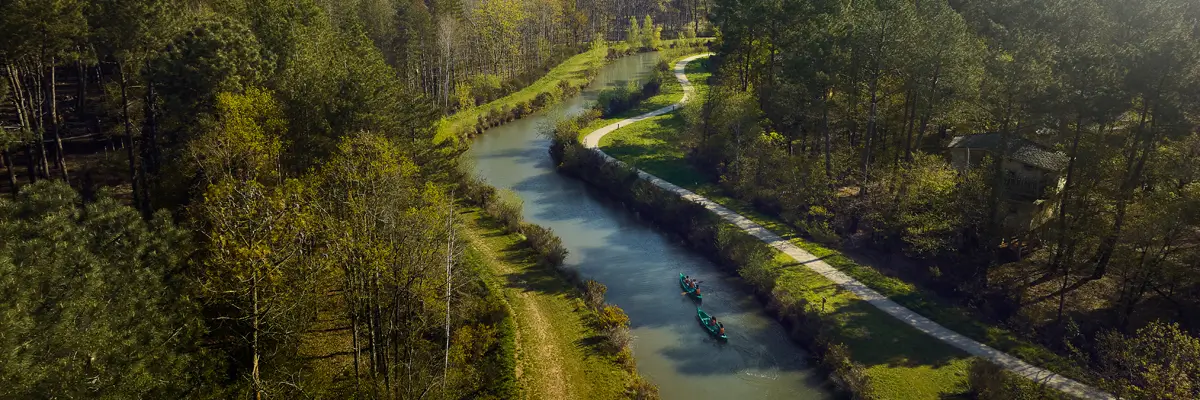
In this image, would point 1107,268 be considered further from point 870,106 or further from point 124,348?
point 124,348

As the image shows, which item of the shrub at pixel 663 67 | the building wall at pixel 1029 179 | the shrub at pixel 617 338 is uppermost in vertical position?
the shrub at pixel 663 67

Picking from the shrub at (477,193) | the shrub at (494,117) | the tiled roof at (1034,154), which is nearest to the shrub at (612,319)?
the shrub at (477,193)

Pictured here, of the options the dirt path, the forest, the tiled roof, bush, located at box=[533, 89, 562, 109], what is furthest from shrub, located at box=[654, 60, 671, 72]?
the dirt path

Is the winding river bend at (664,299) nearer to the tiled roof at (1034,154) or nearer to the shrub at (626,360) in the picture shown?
the shrub at (626,360)

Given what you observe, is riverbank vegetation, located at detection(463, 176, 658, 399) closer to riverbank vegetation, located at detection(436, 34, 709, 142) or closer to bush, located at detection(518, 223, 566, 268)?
bush, located at detection(518, 223, 566, 268)

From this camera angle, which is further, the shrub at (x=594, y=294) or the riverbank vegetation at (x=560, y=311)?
the shrub at (x=594, y=294)

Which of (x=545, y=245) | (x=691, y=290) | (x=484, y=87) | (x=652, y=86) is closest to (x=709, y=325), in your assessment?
(x=691, y=290)

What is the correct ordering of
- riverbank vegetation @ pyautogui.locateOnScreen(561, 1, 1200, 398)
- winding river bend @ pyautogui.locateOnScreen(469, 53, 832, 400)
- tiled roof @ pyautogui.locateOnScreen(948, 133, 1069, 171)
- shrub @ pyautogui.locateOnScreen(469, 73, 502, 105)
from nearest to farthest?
1. riverbank vegetation @ pyautogui.locateOnScreen(561, 1, 1200, 398)
2. winding river bend @ pyautogui.locateOnScreen(469, 53, 832, 400)
3. tiled roof @ pyautogui.locateOnScreen(948, 133, 1069, 171)
4. shrub @ pyautogui.locateOnScreen(469, 73, 502, 105)

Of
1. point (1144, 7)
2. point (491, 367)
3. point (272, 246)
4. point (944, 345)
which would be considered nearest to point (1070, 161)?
point (1144, 7)

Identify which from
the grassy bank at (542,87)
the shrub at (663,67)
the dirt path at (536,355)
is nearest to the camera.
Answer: the dirt path at (536,355)
